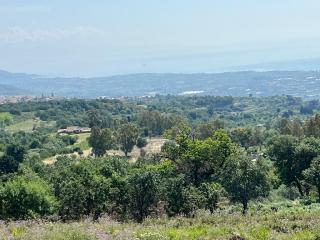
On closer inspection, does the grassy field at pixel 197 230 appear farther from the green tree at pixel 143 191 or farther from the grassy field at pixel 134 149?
the grassy field at pixel 134 149

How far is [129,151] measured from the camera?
9256cm

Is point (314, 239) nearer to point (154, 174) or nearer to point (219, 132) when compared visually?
point (154, 174)

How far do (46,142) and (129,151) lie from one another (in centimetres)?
2588

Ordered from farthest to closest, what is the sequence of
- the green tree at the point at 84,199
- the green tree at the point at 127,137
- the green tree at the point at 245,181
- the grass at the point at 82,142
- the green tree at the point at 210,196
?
the grass at the point at 82,142 < the green tree at the point at 127,137 < the green tree at the point at 245,181 < the green tree at the point at 210,196 < the green tree at the point at 84,199

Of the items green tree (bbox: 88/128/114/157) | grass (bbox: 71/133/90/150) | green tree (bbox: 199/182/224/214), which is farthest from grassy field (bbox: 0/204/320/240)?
grass (bbox: 71/133/90/150)

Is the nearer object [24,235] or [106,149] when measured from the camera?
[24,235]

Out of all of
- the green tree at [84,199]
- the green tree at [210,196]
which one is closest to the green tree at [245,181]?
the green tree at [210,196]

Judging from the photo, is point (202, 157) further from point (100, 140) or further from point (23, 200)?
point (100, 140)

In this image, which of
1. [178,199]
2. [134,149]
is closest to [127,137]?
[134,149]

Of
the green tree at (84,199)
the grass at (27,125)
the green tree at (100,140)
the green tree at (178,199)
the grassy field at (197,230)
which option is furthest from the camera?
the grass at (27,125)

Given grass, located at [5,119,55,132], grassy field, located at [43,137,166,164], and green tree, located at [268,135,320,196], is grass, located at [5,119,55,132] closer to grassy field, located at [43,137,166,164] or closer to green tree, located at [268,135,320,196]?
grassy field, located at [43,137,166,164]

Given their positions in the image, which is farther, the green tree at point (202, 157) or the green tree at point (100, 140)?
the green tree at point (100, 140)

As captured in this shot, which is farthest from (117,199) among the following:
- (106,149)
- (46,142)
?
(46,142)

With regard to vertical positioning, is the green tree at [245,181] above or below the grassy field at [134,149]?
above
